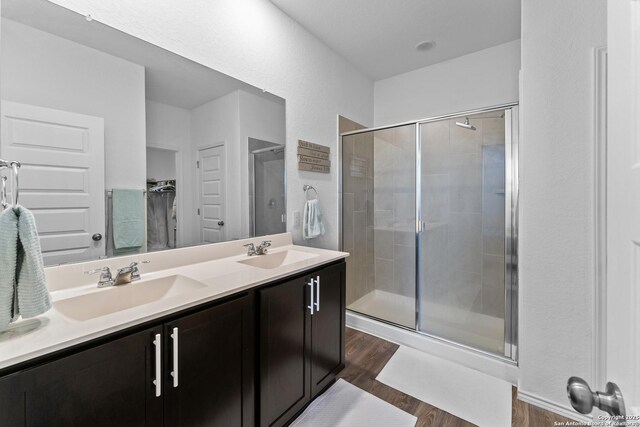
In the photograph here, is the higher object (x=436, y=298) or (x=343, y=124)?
(x=343, y=124)

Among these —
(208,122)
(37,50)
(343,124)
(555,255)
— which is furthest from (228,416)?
(343,124)

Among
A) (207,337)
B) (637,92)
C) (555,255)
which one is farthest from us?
(555,255)

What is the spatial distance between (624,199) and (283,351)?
133 centimetres

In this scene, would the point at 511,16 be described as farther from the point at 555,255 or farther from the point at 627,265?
the point at 627,265

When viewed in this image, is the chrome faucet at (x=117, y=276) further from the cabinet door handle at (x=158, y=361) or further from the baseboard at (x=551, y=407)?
the baseboard at (x=551, y=407)

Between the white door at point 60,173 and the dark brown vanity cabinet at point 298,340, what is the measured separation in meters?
0.81

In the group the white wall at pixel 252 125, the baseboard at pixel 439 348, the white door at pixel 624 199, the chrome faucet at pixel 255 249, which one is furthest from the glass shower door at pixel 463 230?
the white door at pixel 624 199

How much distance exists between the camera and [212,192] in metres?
1.66

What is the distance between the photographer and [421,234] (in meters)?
2.49

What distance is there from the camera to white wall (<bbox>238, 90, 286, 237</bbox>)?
6.00ft

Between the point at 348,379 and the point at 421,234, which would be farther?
the point at 421,234

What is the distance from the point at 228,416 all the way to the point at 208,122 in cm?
147

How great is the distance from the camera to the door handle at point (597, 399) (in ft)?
1.45

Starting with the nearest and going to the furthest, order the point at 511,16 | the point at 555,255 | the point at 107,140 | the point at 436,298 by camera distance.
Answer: the point at 107,140 < the point at 555,255 < the point at 511,16 < the point at 436,298
